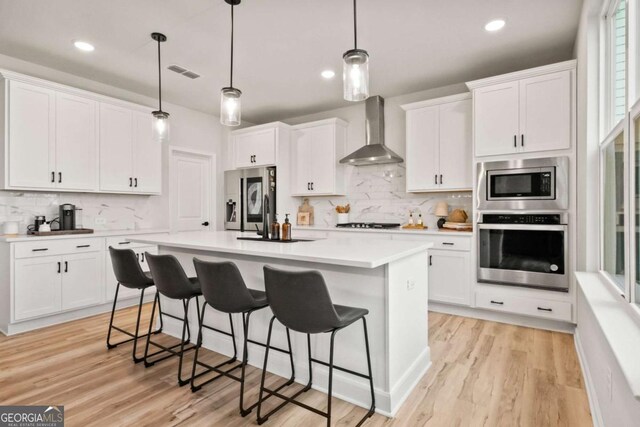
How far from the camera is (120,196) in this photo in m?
4.62

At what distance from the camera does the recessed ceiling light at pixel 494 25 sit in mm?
2920

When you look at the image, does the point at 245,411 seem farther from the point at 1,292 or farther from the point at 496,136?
the point at 496,136

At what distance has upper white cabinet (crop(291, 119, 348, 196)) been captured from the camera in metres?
5.10

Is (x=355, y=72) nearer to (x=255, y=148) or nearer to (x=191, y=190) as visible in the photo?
(x=255, y=148)

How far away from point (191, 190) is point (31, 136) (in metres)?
2.21

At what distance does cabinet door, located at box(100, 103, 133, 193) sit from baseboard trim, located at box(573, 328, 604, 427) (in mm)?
4823

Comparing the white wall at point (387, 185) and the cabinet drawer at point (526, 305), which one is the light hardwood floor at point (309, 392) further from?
the white wall at point (387, 185)

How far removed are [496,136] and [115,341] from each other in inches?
164

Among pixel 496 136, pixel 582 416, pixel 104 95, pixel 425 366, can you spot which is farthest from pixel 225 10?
pixel 582 416

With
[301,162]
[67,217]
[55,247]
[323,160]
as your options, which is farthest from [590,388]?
[67,217]

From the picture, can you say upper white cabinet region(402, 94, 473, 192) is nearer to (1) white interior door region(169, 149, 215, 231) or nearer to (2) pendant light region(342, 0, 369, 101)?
(2) pendant light region(342, 0, 369, 101)

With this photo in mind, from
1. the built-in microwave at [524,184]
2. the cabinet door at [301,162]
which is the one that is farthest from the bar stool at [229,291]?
the cabinet door at [301,162]

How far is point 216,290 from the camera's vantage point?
6.88 ft

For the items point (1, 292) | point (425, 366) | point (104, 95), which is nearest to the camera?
point (425, 366)
